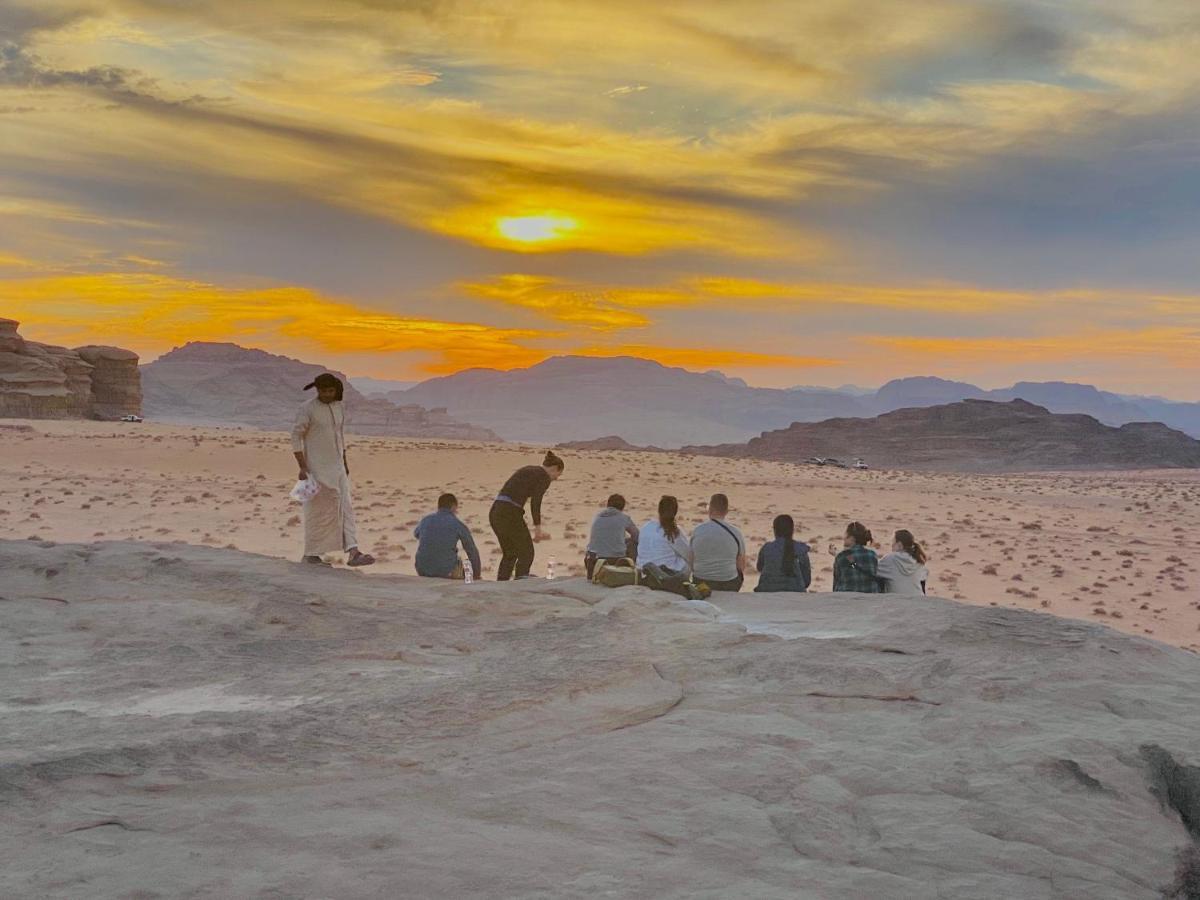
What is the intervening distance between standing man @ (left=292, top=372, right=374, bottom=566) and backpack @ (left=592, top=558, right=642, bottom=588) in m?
2.19

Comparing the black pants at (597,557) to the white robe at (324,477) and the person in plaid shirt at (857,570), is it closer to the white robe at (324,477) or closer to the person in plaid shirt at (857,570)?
the person in plaid shirt at (857,570)

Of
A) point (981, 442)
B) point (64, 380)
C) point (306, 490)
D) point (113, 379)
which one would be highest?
point (113, 379)

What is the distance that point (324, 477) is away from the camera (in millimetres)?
9203

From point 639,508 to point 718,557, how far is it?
22791mm

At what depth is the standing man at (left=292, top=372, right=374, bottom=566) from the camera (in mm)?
9055

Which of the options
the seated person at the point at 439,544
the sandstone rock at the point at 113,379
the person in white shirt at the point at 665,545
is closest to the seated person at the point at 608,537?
the person in white shirt at the point at 665,545

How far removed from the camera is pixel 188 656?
5.93 m

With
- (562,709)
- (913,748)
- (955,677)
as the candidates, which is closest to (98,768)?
(562,709)

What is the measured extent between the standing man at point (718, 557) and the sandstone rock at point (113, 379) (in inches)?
3712

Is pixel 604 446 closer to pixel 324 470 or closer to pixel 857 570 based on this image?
pixel 857 570

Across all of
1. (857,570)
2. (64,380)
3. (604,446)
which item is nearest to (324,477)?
(857,570)

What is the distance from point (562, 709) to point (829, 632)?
2.54 metres

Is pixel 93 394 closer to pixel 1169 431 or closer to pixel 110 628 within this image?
pixel 110 628

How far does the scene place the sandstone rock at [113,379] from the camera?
93125 mm
